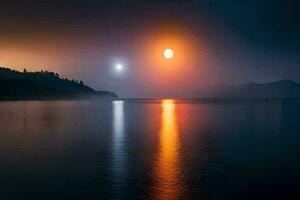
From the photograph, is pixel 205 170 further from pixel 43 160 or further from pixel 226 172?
pixel 43 160

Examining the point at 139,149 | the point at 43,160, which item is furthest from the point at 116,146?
the point at 43,160

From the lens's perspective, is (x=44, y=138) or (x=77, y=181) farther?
(x=44, y=138)

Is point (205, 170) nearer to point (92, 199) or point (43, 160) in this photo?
point (92, 199)

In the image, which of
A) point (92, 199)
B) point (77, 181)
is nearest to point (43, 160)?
point (77, 181)

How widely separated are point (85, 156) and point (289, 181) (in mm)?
25558

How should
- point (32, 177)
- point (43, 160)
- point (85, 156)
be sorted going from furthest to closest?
point (85, 156) < point (43, 160) < point (32, 177)

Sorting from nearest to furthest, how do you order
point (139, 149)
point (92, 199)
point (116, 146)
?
1. point (92, 199)
2. point (139, 149)
3. point (116, 146)

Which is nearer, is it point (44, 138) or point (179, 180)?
point (179, 180)

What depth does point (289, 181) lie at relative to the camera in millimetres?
31359

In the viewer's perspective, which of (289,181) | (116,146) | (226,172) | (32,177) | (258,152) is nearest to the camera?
(289,181)

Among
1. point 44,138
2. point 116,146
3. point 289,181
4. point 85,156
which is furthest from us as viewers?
point 44,138

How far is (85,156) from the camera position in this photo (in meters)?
46.3

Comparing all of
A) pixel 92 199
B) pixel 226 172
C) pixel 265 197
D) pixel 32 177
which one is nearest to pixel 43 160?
pixel 32 177

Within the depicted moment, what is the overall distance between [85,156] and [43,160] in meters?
5.47
